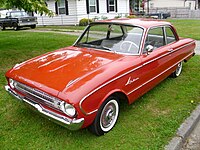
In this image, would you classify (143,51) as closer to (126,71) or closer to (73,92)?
(126,71)

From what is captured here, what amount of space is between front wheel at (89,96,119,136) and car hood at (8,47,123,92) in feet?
1.75

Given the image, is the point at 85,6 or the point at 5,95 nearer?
the point at 5,95

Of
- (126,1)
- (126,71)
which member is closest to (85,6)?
(126,1)

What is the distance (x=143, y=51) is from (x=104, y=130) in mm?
1569

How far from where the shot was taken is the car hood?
→ 118 inches

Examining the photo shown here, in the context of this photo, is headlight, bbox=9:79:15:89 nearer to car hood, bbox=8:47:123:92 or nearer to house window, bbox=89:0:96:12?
car hood, bbox=8:47:123:92

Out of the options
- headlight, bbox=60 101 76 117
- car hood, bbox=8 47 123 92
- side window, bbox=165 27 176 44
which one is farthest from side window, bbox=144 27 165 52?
headlight, bbox=60 101 76 117

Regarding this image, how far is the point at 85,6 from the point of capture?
19.6 meters

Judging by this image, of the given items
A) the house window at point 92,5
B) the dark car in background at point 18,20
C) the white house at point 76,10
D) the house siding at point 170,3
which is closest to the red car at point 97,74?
the dark car in background at point 18,20

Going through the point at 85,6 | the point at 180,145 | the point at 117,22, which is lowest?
the point at 180,145

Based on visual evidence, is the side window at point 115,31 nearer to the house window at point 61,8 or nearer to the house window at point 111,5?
the house window at point 61,8

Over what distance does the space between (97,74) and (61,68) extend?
24.4 inches

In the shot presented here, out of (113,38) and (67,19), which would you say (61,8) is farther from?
(113,38)

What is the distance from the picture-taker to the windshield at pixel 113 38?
4.03 m
